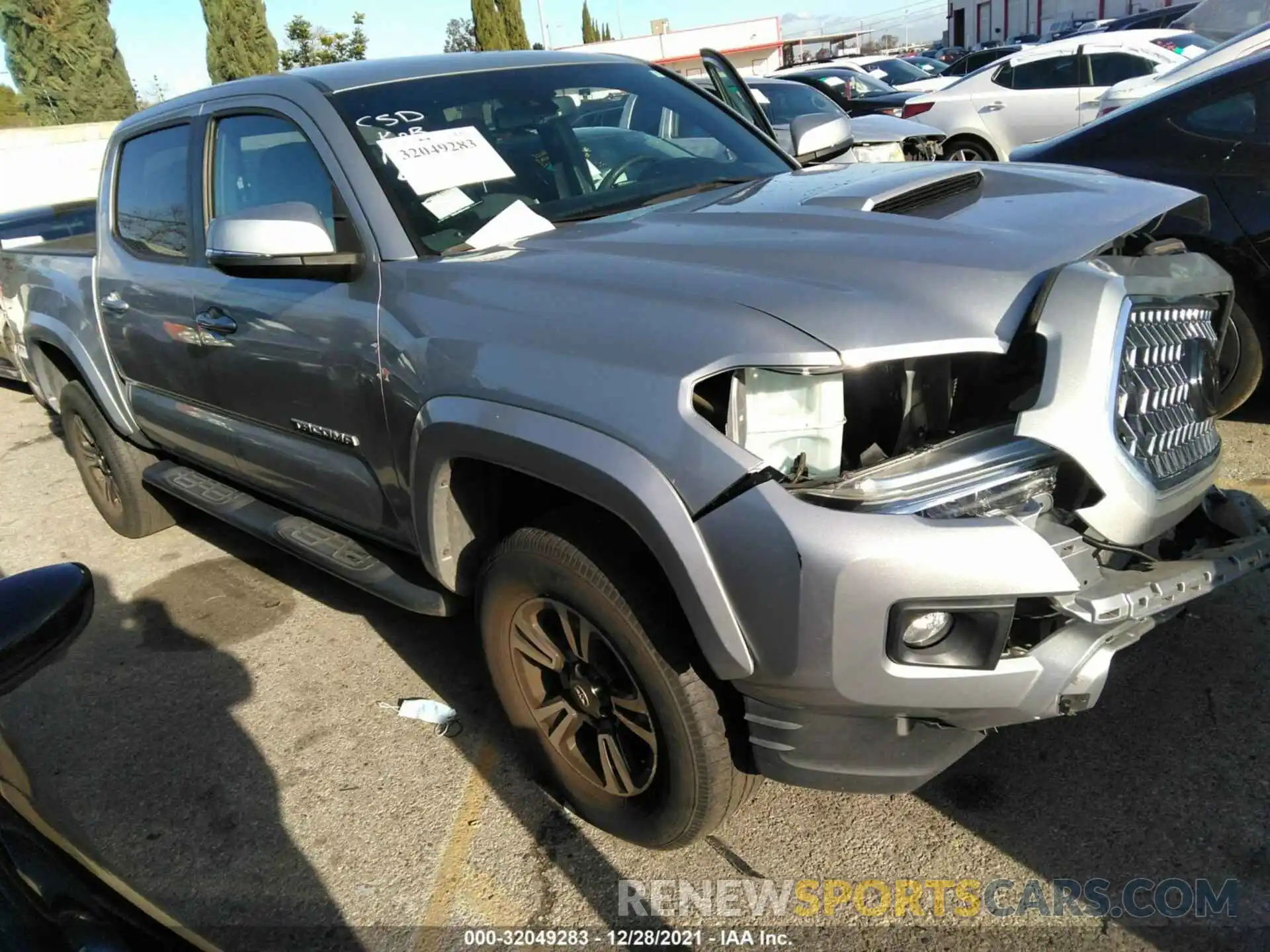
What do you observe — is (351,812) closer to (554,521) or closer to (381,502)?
(381,502)

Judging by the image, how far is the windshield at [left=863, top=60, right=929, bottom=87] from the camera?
21172mm

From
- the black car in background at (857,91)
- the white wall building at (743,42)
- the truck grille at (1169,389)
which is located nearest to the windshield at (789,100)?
the black car in background at (857,91)

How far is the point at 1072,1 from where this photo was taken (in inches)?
1753

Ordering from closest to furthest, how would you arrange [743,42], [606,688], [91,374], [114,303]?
[606,688]
[114,303]
[91,374]
[743,42]

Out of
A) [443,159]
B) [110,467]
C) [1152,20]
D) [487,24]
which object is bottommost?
[110,467]

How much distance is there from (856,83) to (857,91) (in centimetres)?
21

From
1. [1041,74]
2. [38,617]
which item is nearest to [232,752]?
[38,617]

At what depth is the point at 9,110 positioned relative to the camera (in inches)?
1421

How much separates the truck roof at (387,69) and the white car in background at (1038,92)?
27.5ft

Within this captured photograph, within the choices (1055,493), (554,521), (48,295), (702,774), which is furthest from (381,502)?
(48,295)

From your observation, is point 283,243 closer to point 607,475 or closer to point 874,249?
point 607,475

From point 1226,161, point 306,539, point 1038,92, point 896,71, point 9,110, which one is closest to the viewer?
point 306,539

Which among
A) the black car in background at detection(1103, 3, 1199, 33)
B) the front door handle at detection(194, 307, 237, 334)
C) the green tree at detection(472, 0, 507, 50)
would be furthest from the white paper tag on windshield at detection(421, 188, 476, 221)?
the green tree at detection(472, 0, 507, 50)

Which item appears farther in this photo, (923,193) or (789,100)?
(789,100)
